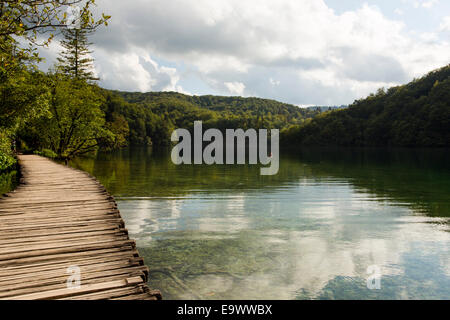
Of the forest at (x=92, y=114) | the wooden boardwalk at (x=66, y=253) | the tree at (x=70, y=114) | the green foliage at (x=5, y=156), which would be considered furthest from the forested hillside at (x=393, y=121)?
the wooden boardwalk at (x=66, y=253)

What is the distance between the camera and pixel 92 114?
41.5m

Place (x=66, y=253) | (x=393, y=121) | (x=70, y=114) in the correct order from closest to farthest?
(x=66, y=253) → (x=70, y=114) → (x=393, y=121)

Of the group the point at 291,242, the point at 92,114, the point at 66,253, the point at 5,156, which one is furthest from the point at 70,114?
the point at 66,253

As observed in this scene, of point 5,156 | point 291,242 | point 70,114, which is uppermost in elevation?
point 70,114

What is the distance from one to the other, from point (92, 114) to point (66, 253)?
38.4m

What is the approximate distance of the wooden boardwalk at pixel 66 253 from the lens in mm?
4930

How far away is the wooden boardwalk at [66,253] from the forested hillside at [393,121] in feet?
399

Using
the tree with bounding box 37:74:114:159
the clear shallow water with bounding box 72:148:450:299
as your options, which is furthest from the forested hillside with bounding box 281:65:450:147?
the tree with bounding box 37:74:114:159

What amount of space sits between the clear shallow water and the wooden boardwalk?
145 centimetres

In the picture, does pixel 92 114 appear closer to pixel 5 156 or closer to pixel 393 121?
pixel 5 156

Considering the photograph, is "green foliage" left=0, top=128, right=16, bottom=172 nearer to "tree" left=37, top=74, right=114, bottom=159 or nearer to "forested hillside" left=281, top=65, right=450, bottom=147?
"tree" left=37, top=74, right=114, bottom=159

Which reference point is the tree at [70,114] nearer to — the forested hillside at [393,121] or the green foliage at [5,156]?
the green foliage at [5,156]
